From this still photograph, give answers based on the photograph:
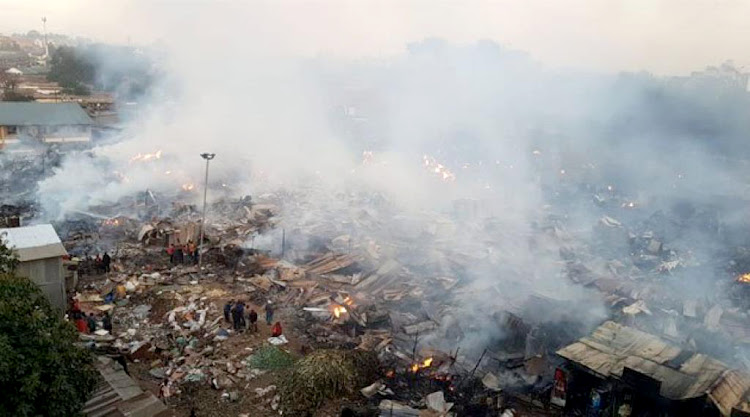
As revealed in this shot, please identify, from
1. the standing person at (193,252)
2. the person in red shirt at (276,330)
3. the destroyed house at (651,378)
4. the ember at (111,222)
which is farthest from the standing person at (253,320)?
the ember at (111,222)

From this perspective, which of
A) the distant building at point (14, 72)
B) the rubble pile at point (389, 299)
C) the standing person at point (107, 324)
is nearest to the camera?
the rubble pile at point (389, 299)

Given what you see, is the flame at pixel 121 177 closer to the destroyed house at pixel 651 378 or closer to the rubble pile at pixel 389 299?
the rubble pile at pixel 389 299

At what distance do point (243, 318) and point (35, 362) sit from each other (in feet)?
26.1

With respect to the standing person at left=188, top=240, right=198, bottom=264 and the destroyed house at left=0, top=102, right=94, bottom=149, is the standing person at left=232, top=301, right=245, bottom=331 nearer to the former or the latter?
the standing person at left=188, top=240, right=198, bottom=264

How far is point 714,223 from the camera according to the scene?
25531 millimetres

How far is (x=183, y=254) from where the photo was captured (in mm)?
18719

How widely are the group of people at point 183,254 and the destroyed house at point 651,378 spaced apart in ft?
42.6

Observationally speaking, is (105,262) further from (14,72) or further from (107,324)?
(14,72)

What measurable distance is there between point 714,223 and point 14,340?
28512mm

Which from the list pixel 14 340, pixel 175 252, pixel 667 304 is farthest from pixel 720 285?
pixel 14 340

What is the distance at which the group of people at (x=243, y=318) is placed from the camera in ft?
44.9

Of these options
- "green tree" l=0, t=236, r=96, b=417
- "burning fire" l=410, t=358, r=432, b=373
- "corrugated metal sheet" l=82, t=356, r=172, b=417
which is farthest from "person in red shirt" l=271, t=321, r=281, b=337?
"green tree" l=0, t=236, r=96, b=417

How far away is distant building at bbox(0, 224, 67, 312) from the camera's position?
12.9 m

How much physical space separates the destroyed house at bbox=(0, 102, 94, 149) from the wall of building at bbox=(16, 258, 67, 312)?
27.1 metres
